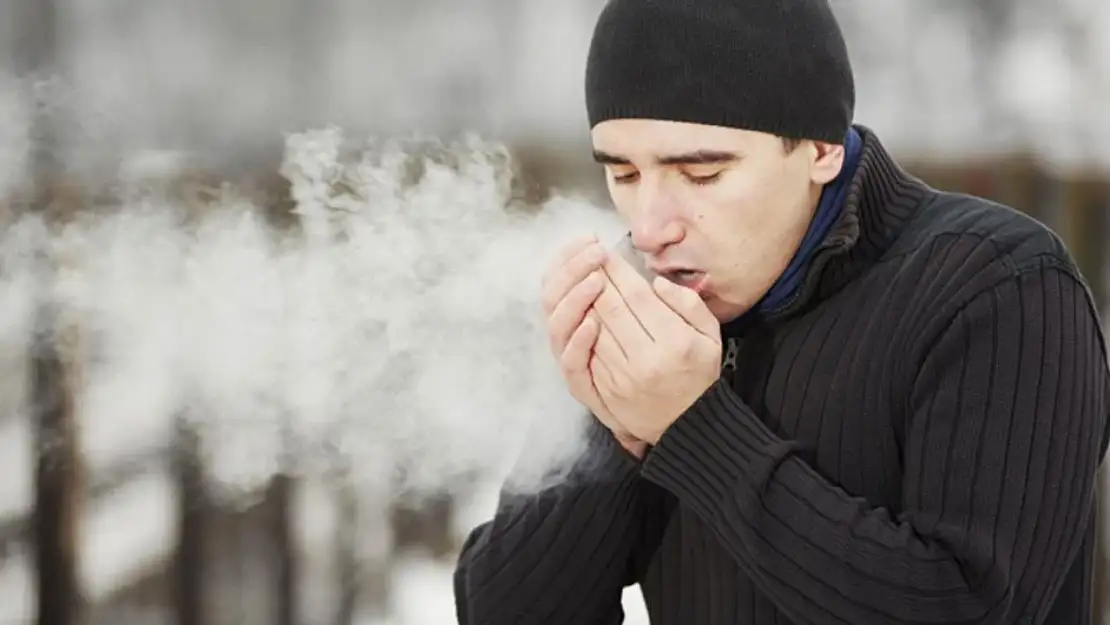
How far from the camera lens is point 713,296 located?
1.11 meters

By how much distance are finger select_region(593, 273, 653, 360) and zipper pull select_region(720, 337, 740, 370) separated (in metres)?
0.15

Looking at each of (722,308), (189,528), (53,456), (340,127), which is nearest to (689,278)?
(722,308)

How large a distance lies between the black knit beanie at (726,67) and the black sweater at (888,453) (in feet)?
0.29

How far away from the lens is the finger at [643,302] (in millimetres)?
1006

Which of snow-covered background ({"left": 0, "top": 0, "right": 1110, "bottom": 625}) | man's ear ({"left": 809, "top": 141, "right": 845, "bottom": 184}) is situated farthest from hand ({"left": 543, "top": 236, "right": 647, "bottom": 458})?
snow-covered background ({"left": 0, "top": 0, "right": 1110, "bottom": 625})

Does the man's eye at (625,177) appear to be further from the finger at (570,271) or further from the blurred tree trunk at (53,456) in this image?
the blurred tree trunk at (53,456)

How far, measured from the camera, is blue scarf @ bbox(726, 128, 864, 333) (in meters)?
1.10

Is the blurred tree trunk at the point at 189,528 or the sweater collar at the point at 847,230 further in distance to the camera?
the blurred tree trunk at the point at 189,528

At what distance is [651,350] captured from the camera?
→ 998 mm

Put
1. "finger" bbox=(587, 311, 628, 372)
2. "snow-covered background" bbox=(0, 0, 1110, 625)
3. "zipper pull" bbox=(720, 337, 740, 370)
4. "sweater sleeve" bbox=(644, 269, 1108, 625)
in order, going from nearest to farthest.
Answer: "sweater sleeve" bbox=(644, 269, 1108, 625), "finger" bbox=(587, 311, 628, 372), "zipper pull" bbox=(720, 337, 740, 370), "snow-covered background" bbox=(0, 0, 1110, 625)

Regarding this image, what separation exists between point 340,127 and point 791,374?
1202 mm

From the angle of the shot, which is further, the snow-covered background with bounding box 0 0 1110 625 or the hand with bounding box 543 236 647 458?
the snow-covered background with bounding box 0 0 1110 625

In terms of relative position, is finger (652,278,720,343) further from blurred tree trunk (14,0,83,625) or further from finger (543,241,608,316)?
blurred tree trunk (14,0,83,625)

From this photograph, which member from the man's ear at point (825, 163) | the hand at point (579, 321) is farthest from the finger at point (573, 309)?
the man's ear at point (825, 163)
